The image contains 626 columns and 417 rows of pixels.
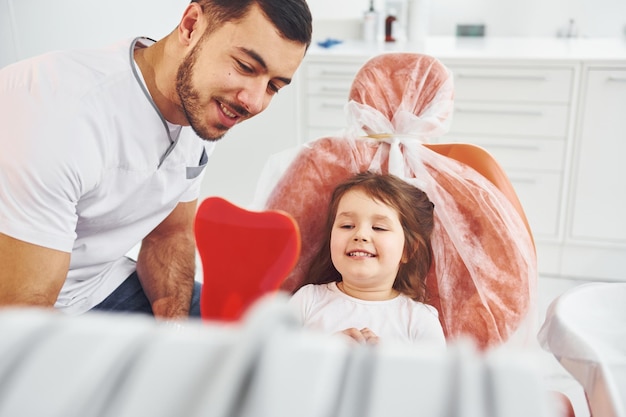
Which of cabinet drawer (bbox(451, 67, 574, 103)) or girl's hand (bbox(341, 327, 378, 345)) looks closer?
girl's hand (bbox(341, 327, 378, 345))

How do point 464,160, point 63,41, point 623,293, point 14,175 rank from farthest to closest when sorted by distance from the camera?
point 63,41 → point 464,160 → point 14,175 → point 623,293

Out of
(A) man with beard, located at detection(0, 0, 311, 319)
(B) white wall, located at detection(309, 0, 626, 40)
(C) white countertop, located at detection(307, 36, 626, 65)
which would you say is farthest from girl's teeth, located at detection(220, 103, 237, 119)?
(B) white wall, located at detection(309, 0, 626, 40)

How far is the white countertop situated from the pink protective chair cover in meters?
1.34

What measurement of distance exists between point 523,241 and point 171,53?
831 millimetres

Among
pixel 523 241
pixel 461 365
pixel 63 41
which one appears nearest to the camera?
pixel 461 365

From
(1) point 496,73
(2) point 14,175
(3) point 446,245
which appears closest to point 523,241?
(3) point 446,245

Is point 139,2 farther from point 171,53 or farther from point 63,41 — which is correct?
point 171,53

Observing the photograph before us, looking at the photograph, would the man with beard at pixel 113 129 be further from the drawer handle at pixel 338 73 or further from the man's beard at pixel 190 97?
the drawer handle at pixel 338 73

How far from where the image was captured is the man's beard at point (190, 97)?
4.16 feet

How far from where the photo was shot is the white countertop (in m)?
2.62

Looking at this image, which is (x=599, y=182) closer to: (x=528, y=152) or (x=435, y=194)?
(x=528, y=152)

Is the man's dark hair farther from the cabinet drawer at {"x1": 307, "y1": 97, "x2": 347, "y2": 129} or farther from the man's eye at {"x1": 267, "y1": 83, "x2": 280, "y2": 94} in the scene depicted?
the cabinet drawer at {"x1": 307, "y1": 97, "x2": 347, "y2": 129}

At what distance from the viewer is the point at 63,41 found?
2.13 meters

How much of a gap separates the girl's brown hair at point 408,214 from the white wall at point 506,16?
1957mm
